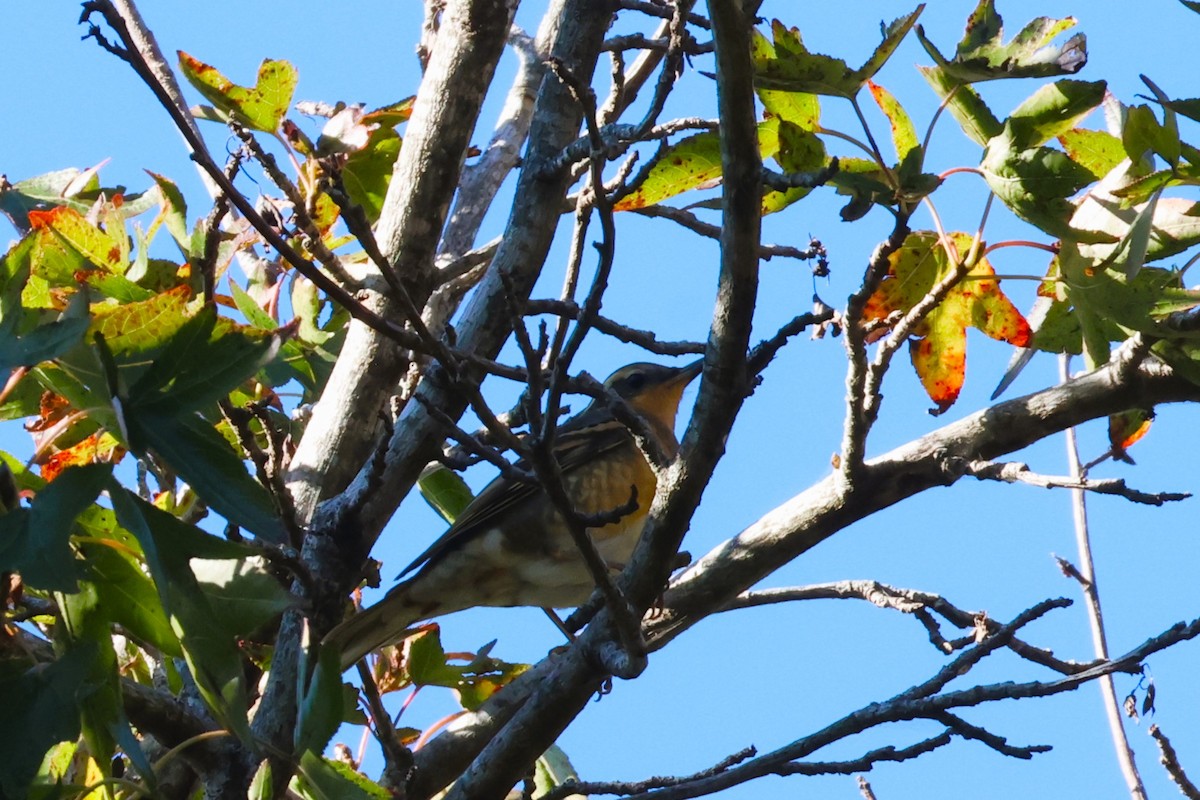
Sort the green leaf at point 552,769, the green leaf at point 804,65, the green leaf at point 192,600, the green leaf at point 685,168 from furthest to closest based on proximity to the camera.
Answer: the green leaf at point 552,769, the green leaf at point 685,168, the green leaf at point 804,65, the green leaf at point 192,600

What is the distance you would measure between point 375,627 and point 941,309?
2.48 meters

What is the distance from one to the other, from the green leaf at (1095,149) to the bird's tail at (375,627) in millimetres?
2773

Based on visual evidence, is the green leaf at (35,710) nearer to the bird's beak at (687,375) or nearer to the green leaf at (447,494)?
the green leaf at (447,494)

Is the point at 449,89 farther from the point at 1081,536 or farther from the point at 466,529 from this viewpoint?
the point at 1081,536

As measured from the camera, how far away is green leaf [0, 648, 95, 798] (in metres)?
2.48

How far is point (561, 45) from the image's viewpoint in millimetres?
4312

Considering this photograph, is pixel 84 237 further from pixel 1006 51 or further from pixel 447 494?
pixel 1006 51

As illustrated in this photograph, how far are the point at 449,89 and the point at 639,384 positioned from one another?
10.6 feet

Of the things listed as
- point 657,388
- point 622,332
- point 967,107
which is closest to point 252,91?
point 622,332

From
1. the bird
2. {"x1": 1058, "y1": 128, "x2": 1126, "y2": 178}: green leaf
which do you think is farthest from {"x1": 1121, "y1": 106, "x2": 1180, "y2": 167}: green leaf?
the bird

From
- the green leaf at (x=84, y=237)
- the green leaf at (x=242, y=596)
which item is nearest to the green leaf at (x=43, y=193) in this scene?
the green leaf at (x=84, y=237)

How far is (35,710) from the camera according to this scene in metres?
2.59

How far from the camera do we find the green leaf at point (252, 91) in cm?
414

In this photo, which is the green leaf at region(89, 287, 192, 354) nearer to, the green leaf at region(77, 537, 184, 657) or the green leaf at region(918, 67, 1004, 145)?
the green leaf at region(77, 537, 184, 657)
